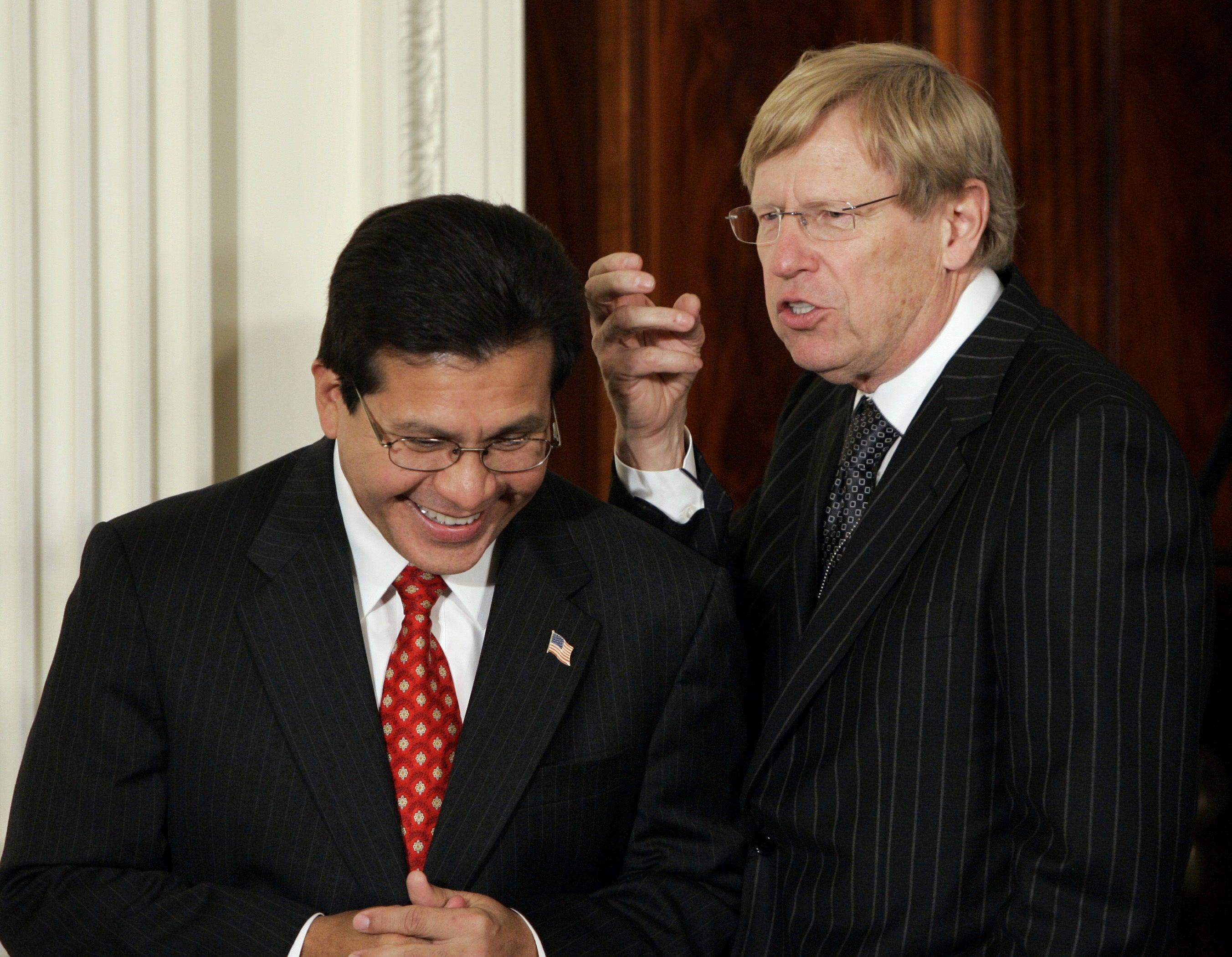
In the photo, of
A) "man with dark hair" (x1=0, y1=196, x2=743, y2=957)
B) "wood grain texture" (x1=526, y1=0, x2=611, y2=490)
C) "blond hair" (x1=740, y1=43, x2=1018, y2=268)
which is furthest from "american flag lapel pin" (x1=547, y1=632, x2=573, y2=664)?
"wood grain texture" (x1=526, y1=0, x2=611, y2=490)

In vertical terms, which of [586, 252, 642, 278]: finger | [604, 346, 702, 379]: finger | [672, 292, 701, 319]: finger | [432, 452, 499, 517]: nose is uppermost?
[586, 252, 642, 278]: finger

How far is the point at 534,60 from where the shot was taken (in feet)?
9.02

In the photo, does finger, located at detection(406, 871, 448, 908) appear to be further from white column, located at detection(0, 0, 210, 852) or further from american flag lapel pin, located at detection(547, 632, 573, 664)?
white column, located at detection(0, 0, 210, 852)

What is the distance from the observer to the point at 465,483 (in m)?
1.66

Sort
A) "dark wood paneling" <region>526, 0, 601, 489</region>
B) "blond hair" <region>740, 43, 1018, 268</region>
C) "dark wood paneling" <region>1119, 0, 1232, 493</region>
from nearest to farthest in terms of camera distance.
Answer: "blond hair" <region>740, 43, 1018, 268</region>
"dark wood paneling" <region>526, 0, 601, 489</region>
"dark wood paneling" <region>1119, 0, 1232, 493</region>

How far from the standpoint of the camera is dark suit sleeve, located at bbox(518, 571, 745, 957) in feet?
5.77

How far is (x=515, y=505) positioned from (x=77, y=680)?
0.56 m

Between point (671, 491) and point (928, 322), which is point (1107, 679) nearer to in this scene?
point (928, 322)

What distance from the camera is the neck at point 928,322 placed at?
75.0 inches

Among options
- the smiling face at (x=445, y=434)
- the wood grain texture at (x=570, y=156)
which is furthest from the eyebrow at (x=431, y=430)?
the wood grain texture at (x=570, y=156)

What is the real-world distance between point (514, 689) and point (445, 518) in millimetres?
236

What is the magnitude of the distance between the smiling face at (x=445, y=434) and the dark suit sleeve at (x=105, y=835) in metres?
0.34

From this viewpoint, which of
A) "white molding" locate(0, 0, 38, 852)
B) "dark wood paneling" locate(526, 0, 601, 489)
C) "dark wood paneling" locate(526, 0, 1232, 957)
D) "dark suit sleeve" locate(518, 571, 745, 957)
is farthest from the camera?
"dark wood paneling" locate(526, 0, 1232, 957)

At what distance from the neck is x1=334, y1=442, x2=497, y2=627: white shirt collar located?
60 cm
